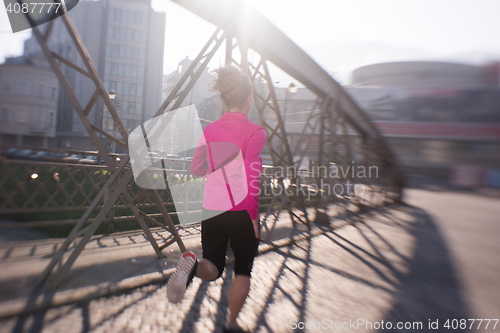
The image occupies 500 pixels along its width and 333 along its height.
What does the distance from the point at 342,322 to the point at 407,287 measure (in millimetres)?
1517

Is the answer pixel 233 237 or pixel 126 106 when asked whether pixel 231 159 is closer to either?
pixel 233 237

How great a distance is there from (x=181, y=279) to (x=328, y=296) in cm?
193

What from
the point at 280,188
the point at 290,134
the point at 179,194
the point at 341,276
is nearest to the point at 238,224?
the point at 341,276

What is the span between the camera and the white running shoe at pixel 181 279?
2062mm

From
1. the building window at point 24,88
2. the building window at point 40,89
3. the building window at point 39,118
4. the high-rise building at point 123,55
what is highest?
the high-rise building at point 123,55

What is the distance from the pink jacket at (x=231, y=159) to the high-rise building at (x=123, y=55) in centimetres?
4464

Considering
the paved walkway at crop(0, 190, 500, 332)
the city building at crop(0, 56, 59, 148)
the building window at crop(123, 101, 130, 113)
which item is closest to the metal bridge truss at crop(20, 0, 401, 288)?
the paved walkway at crop(0, 190, 500, 332)

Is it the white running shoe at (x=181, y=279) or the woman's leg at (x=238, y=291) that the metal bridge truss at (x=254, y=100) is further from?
the woman's leg at (x=238, y=291)

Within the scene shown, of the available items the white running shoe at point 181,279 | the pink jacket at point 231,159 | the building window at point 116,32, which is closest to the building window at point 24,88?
the pink jacket at point 231,159

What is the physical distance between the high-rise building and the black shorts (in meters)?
44.7

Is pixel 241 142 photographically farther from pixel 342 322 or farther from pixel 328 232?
pixel 328 232

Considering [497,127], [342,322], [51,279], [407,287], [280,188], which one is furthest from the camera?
[497,127]

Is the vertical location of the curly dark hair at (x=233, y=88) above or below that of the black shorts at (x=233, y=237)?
above

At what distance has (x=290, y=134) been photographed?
866 inches
